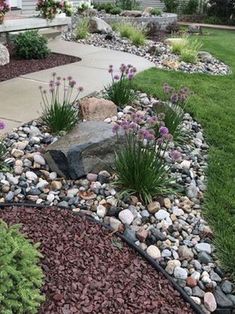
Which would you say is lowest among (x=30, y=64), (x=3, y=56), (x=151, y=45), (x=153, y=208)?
(x=151, y=45)

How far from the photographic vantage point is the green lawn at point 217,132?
9.86ft

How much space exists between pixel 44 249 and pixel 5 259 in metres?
0.54

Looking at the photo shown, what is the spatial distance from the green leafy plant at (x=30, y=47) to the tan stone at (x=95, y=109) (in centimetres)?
305

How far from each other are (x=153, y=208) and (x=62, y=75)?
3592 millimetres

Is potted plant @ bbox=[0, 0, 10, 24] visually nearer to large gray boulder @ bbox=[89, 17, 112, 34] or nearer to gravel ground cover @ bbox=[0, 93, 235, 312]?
large gray boulder @ bbox=[89, 17, 112, 34]

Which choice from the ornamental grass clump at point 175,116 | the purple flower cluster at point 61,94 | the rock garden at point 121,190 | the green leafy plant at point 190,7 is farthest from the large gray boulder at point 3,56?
the green leafy plant at point 190,7

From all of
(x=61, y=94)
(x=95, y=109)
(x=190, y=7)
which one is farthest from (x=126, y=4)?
(x=95, y=109)

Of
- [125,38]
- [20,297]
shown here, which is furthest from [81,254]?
[125,38]

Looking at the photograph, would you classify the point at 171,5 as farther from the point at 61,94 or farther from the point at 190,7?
the point at 61,94

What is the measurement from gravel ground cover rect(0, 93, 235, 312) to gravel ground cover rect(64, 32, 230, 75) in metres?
4.08

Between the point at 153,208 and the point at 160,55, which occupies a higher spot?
the point at 153,208

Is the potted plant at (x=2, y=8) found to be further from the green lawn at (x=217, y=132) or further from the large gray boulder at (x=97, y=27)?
the large gray boulder at (x=97, y=27)

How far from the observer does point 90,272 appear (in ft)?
Result: 7.77

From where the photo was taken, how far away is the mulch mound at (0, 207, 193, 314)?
2188 mm
